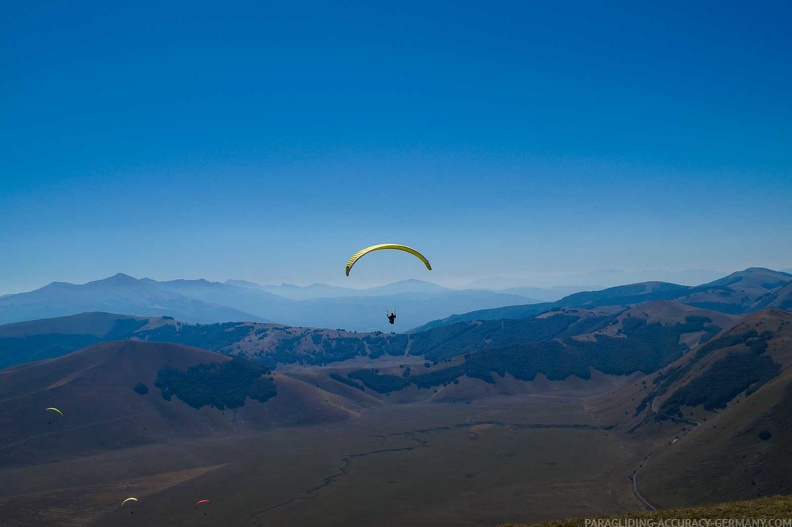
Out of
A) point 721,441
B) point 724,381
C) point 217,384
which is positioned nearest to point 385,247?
point 721,441

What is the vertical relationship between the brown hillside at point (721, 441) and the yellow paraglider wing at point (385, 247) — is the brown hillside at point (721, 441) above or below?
below

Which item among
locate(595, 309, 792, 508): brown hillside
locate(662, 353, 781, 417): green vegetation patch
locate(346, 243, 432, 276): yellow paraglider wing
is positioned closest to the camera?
locate(346, 243, 432, 276): yellow paraglider wing

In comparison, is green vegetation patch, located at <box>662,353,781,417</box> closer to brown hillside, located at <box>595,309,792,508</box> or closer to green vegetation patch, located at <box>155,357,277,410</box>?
brown hillside, located at <box>595,309,792,508</box>

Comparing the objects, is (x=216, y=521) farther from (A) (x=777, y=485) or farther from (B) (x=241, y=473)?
(A) (x=777, y=485)

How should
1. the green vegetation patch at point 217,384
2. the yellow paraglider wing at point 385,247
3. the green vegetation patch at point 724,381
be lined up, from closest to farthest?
the yellow paraglider wing at point 385,247, the green vegetation patch at point 724,381, the green vegetation patch at point 217,384

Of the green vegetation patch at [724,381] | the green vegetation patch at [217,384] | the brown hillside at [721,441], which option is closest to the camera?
the brown hillside at [721,441]

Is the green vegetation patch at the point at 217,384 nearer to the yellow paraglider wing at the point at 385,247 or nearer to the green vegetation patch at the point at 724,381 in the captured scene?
the green vegetation patch at the point at 724,381

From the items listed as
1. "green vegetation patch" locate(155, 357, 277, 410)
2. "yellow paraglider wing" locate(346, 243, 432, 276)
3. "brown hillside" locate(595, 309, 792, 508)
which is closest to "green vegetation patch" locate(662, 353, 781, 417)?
"brown hillside" locate(595, 309, 792, 508)

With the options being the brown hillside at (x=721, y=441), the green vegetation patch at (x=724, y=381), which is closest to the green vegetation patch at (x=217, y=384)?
the brown hillside at (x=721, y=441)
